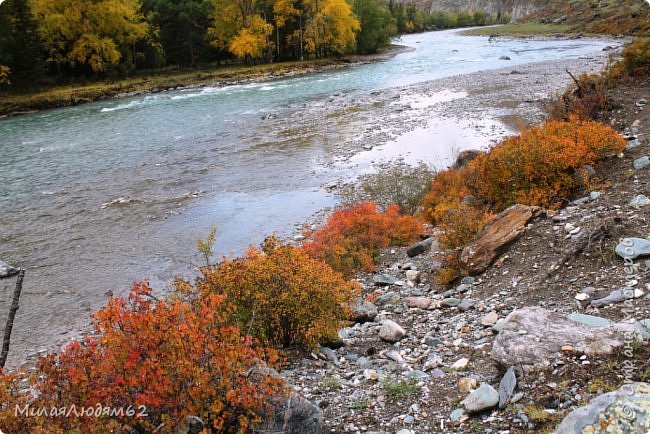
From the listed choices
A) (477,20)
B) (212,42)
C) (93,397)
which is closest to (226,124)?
(93,397)

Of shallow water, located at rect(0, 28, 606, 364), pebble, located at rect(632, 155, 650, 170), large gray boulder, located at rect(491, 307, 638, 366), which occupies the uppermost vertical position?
pebble, located at rect(632, 155, 650, 170)

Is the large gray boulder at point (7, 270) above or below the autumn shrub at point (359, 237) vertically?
below

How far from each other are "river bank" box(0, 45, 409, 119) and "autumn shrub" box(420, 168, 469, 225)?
42293mm

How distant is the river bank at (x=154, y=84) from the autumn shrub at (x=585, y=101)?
133ft

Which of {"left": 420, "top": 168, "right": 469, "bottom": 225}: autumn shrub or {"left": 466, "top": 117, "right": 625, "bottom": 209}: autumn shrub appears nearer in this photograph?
{"left": 466, "top": 117, "right": 625, "bottom": 209}: autumn shrub

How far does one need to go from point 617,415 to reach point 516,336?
2.40m

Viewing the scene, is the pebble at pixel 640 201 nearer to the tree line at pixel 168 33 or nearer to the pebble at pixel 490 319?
the pebble at pixel 490 319

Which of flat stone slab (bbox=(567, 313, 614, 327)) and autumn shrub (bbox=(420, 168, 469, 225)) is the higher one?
flat stone slab (bbox=(567, 313, 614, 327))

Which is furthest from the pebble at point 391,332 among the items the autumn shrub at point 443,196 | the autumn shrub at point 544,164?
the autumn shrub at point 443,196

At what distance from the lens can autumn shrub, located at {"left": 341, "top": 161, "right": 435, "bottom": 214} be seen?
1606cm

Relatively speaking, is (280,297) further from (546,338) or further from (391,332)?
(546,338)

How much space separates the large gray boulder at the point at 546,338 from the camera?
5.48 metres

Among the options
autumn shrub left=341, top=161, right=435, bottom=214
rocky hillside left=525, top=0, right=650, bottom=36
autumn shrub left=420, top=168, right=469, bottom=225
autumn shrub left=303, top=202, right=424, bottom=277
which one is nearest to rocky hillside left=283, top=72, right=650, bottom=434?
autumn shrub left=303, top=202, right=424, bottom=277

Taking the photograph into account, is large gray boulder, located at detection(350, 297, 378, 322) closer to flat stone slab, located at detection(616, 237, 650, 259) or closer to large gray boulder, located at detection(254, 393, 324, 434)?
large gray boulder, located at detection(254, 393, 324, 434)
